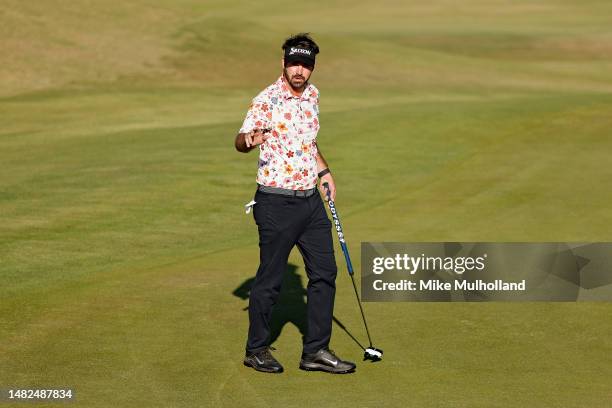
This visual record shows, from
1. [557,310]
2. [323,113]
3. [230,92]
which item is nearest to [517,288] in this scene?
[557,310]

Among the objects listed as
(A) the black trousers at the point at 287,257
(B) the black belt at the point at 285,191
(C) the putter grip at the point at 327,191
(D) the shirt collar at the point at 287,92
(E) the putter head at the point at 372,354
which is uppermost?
(D) the shirt collar at the point at 287,92

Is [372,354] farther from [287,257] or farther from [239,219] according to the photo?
[239,219]

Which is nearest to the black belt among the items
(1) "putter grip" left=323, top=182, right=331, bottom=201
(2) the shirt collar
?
(1) "putter grip" left=323, top=182, right=331, bottom=201

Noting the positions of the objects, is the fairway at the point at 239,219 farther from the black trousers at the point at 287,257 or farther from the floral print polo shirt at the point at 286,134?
the floral print polo shirt at the point at 286,134

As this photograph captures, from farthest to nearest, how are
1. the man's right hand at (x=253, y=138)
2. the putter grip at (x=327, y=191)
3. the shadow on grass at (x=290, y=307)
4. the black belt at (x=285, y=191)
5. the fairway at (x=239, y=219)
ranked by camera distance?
1. the shadow on grass at (x=290, y=307)
2. the putter grip at (x=327, y=191)
3. the black belt at (x=285, y=191)
4. the fairway at (x=239, y=219)
5. the man's right hand at (x=253, y=138)

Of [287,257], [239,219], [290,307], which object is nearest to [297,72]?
[287,257]

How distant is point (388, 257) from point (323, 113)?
54.2ft

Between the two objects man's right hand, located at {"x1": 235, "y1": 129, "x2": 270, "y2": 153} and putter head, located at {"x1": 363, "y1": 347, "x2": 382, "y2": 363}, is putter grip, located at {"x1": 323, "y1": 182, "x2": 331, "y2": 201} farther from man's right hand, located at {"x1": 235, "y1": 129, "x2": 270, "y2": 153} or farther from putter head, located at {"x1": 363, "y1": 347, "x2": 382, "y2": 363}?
putter head, located at {"x1": 363, "y1": 347, "x2": 382, "y2": 363}

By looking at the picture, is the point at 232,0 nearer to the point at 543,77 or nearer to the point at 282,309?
the point at 543,77

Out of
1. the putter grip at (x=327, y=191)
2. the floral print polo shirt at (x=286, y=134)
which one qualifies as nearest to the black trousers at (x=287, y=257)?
the floral print polo shirt at (x=286, y=134)

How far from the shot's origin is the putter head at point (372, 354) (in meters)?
9.23

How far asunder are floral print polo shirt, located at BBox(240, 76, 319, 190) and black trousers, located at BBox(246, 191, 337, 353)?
0.15 m

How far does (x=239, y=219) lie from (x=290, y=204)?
292 inches

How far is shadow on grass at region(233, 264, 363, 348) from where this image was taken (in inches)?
414
